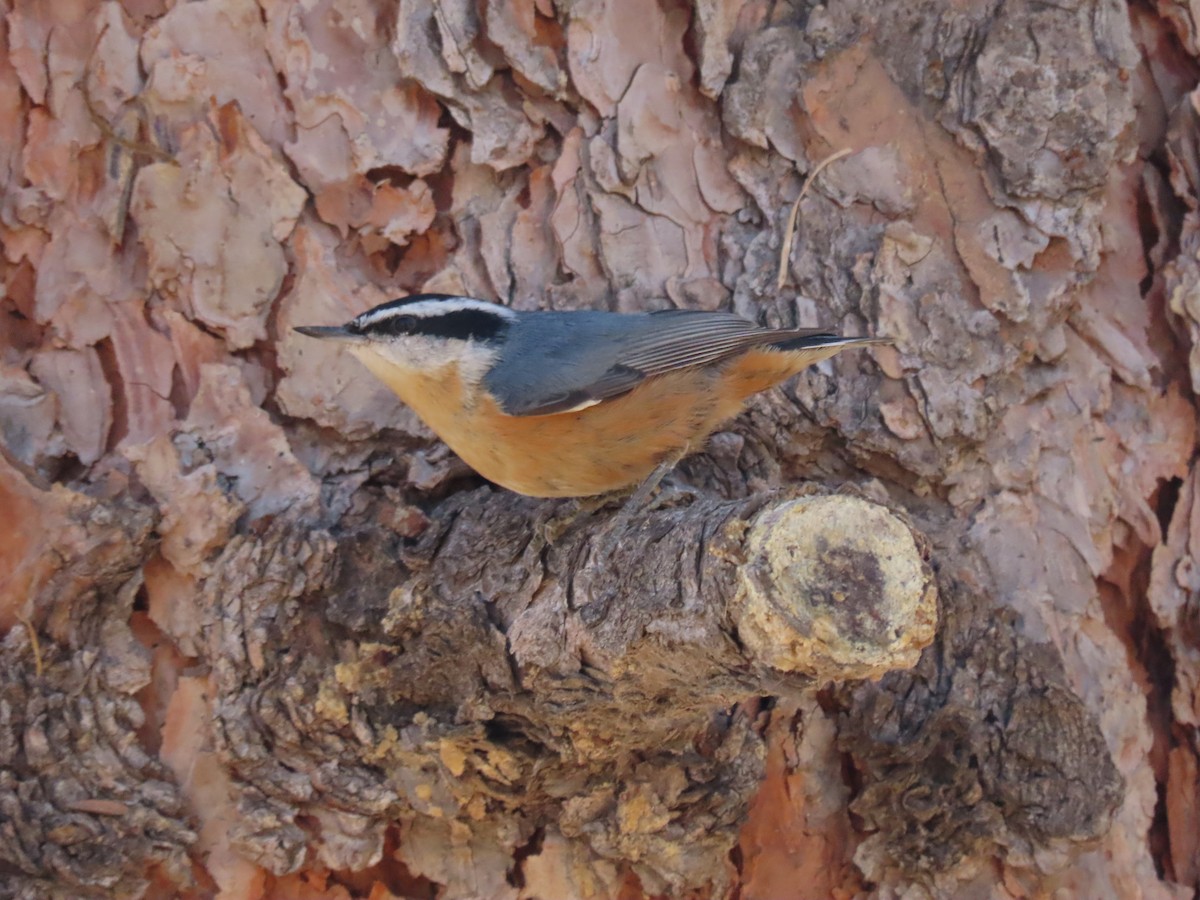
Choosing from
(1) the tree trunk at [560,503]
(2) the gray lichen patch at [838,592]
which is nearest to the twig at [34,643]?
(1) the tree trunk at [560,503]

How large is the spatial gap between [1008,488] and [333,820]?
1.53 metres

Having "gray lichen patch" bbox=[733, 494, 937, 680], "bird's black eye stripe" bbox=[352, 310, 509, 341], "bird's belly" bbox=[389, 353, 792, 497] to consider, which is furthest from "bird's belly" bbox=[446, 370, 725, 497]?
"gray lichen patch" bbox=[733, 494, 937, 680]

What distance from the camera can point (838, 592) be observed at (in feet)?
4.96

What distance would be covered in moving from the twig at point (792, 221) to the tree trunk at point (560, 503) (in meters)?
0.01

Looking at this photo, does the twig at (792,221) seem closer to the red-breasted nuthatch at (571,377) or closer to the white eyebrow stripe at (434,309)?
the red-breasted nuthatch at (571,377)

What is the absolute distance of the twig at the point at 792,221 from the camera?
8.15 feet

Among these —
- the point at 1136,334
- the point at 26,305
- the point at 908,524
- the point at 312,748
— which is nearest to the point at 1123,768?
the point at 1136,334

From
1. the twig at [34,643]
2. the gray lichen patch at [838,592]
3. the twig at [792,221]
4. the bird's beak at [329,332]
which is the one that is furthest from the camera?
the twig at [792,221]

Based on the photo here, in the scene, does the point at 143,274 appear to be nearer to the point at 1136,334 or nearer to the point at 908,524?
the point at 908,524

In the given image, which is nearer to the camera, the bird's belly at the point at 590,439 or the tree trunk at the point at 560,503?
the tree trunk at the point at 560,503

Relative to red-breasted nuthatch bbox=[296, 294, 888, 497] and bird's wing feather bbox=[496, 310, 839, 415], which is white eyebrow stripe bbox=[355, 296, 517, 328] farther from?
bird's wing feather bbox=[496, 310, 839, 415]

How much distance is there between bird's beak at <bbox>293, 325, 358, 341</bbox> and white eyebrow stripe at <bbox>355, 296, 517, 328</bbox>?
34 millimetres

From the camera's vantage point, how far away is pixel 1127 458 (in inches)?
99.1

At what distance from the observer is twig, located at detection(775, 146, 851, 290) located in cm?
248
